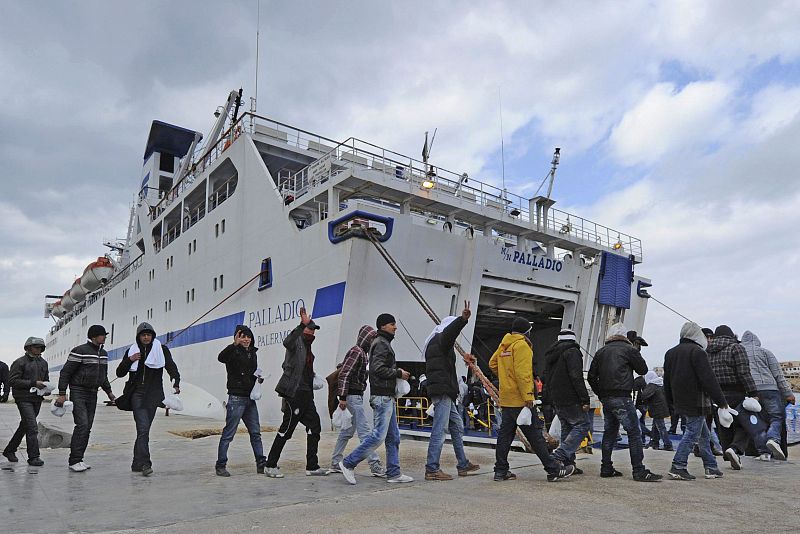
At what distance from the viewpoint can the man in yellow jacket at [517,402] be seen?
5.16m

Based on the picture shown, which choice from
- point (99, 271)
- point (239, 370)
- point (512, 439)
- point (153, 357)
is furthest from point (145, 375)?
point (99, 271)

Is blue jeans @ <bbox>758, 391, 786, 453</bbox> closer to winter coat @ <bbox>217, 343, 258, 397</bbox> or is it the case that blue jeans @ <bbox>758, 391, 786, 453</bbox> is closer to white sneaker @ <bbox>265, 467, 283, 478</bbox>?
white sneaker @ <bbox>265, 467, 283, 478</bbox>

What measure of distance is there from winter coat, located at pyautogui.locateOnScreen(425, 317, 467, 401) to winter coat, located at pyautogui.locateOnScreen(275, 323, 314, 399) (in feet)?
3.82

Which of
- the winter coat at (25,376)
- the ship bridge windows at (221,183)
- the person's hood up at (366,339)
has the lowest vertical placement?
the winter coat at (25,376)

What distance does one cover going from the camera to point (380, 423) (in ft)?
17.1

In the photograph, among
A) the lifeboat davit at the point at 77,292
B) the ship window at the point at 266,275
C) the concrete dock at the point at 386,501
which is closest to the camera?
the concrete dock at the point at 386,501

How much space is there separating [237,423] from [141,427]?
0.93m

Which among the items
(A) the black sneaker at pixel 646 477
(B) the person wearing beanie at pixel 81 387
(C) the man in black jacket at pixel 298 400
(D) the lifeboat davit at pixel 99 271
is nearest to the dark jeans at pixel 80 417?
(B) the person wearing beanie at pixel 81 387

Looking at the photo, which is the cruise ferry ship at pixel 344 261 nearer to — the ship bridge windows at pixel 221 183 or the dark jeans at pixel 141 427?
the ship bridge windows at pixel 221 183

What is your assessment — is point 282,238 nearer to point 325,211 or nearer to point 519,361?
point 325,211

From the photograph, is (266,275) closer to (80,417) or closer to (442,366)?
(80,417)

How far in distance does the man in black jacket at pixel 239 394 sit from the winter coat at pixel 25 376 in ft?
6.77

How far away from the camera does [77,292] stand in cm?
3588

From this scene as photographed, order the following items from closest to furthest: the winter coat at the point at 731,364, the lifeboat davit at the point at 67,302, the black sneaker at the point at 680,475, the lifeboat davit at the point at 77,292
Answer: the black sneaker at the point at 680,475 < the winter coat at the point at 731,364 < the lifeboat davit at the point at 77,292 < the lifeboat davit at the point at 67,302
